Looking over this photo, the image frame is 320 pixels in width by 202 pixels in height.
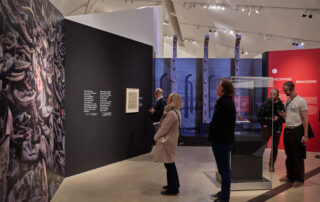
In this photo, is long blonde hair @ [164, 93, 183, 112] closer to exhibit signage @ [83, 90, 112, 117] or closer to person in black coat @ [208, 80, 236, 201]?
person in black coat @ [208, 80, 236, 201]

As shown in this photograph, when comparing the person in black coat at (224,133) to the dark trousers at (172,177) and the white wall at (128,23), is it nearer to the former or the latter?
the dark trousers at (172,177)

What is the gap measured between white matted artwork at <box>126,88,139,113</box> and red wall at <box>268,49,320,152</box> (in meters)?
3.89

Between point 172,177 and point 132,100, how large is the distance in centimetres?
274

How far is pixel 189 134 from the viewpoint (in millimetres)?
8422

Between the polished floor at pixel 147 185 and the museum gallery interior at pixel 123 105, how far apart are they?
0.06ft

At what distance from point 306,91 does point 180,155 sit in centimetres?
376

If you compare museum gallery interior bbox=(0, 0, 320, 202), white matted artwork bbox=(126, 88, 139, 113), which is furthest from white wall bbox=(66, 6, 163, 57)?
white matted artwork bbox=(126, 88, 139, 113)

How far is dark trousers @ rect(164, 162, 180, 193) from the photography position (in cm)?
387

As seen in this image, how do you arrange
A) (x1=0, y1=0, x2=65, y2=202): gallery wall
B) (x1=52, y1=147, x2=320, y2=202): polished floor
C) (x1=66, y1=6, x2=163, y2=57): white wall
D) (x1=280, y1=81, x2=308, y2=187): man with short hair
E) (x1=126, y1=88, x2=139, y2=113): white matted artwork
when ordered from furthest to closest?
(x1=66, y1=6, x2=163, y2=57): white wall → (x1=126, y1=88, x2=139, y2=113): white matted artwork → (x1=280, y1=81, x2=308, y2=187): man with short hair → (x1=52, y1=147, x2=320, y2=202): polished floor → (x1=0, y1=0, x2=65, y2=202): gallery wall

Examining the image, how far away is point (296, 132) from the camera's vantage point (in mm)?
4441

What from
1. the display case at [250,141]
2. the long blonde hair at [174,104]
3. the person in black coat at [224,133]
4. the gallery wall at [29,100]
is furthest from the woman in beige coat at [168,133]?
the gallery wall at [29,100]

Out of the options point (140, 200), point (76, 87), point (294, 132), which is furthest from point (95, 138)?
point (294, 132)

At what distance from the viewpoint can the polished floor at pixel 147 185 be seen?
3841mm

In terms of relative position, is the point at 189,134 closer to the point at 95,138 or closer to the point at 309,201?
the point at 95,138
